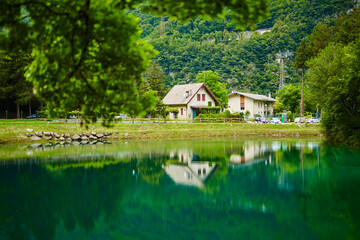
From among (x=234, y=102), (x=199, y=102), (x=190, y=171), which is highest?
(x=234, y=102)

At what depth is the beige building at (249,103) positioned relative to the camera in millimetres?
85475

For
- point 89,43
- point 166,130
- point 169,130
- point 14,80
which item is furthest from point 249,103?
point 89,43

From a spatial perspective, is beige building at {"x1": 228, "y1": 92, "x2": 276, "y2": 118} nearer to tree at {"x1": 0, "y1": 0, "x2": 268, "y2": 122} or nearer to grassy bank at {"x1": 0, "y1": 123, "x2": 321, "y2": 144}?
grassy bank at {"x1": 0, "y1": 123, "x2": 321, "y2": 144}

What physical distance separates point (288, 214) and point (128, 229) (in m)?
5.39

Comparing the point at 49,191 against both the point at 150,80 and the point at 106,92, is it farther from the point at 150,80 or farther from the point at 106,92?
the point at 150,80

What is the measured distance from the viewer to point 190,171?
2000cm

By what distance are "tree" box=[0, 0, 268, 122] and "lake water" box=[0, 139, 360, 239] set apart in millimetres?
4671

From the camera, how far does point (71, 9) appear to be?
241 inches

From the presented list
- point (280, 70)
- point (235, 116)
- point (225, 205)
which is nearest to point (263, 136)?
point (235, 116)

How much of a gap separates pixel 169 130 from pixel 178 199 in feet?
109

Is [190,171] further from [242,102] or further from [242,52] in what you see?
[242,52]

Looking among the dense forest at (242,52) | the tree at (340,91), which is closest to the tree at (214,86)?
the dense forest at (242,52)

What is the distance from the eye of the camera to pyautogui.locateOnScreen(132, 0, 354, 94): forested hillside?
140 metres

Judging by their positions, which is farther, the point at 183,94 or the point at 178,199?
the point at 183,94
